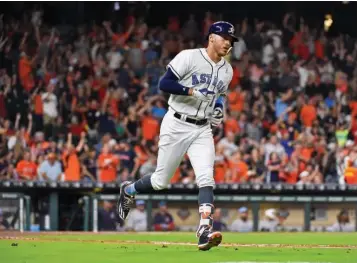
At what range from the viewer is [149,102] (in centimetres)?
1906

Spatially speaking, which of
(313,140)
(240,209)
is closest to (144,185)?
(240,209)

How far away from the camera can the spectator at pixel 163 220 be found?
51.1 feet

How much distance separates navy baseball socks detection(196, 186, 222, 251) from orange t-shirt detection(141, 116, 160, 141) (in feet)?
31.2

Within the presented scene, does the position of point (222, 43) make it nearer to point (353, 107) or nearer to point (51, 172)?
point (51, 172)

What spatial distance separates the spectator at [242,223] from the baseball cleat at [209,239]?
24.1ft

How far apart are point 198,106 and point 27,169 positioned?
8.45 meters

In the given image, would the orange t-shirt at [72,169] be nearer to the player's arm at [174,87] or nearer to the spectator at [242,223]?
the spectator at [242,223]

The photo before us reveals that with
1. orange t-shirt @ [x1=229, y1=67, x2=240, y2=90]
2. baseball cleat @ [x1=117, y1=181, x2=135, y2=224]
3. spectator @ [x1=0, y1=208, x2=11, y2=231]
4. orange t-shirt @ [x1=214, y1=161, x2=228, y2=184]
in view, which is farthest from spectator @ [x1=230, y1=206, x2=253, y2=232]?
baseball cleat @ [x1=117, y1=181, x2=135, y2=224]

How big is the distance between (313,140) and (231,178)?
2038 millimetres

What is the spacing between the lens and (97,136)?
18.4 m

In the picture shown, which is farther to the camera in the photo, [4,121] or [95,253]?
[4,121]

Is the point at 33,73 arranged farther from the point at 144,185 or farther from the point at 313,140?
the point at 144,185

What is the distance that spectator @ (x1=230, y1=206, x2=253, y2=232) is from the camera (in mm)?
15578

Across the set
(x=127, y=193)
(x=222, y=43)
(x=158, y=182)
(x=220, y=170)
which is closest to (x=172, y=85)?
(x=222, y=43)
